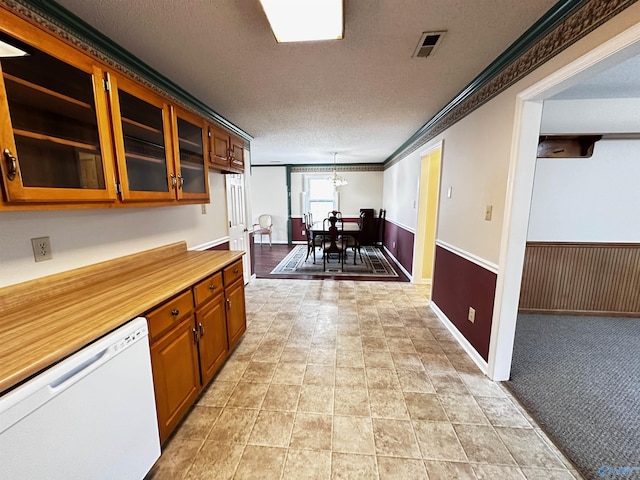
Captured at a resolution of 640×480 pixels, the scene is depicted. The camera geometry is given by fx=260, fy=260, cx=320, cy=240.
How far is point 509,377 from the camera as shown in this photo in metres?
1.98

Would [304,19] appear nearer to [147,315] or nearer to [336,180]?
[147,315]

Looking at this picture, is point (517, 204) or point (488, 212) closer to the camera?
point (517, 204)

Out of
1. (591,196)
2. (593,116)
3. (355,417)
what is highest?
(593,116)

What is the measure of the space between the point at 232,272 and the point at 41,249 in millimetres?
1137

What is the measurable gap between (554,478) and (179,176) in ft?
9.29

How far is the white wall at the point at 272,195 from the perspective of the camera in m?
7.57

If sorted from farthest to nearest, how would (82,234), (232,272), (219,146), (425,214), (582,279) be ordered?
(425,214), (582,279), (219,146), (232,272), (82,234)

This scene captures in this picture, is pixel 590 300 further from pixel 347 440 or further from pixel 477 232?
pixel 347 440

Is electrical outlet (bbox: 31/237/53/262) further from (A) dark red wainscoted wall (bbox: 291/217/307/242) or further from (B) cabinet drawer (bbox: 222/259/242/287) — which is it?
(A) dark red wainscoted wall (bbox: 291/217/307/242)

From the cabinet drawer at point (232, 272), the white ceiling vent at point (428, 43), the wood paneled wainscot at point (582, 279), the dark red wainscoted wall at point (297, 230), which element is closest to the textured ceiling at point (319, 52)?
the white ceiling vent at point (428, 43)

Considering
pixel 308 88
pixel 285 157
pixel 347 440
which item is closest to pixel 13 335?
pixel 347 440

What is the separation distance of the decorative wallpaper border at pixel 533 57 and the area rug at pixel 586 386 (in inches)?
84.4

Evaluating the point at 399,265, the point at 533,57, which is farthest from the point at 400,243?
the point at 533,57

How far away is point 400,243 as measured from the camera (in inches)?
208
